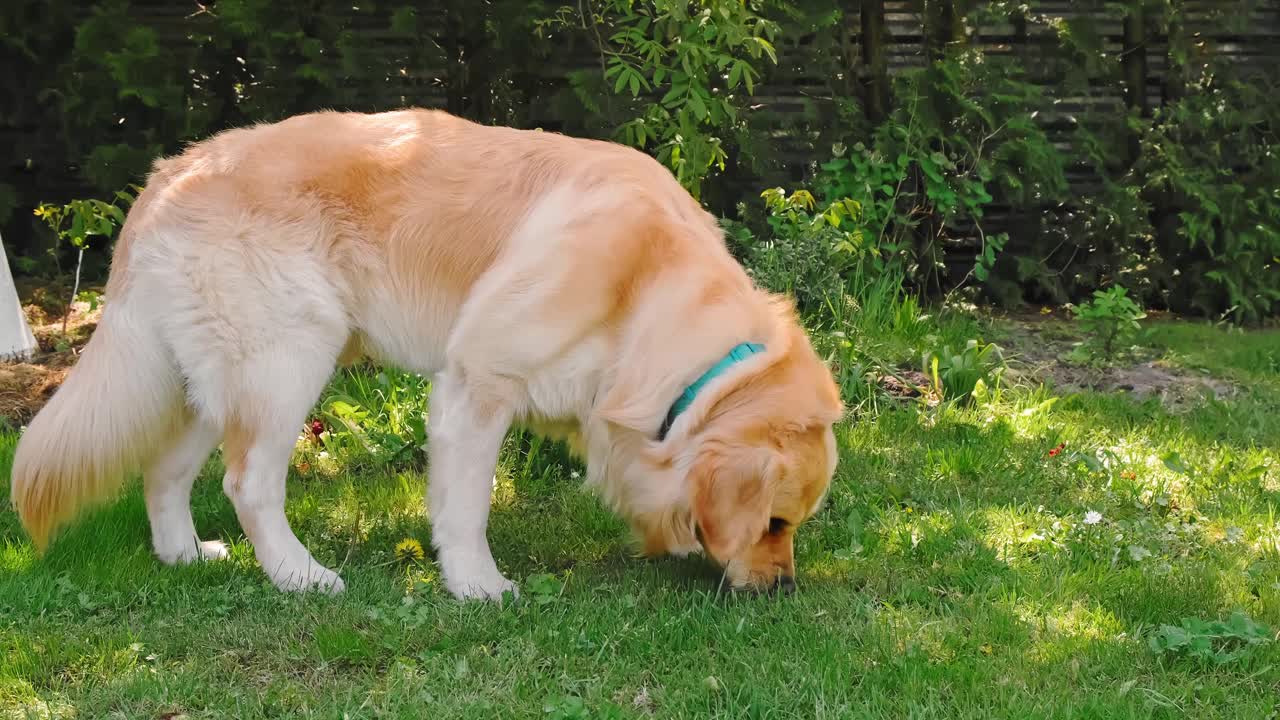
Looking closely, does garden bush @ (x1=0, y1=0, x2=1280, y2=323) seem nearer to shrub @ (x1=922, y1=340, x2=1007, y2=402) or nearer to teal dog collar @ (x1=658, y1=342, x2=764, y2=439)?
shrub @ (x1=922, y1=340, x2=1007, y2=402)

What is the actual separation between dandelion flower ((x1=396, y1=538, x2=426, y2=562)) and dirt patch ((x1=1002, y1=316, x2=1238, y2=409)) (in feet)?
10.6

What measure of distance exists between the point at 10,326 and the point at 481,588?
10.9 feet

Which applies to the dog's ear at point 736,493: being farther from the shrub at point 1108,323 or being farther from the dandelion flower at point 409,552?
the shrub at point 1108,323

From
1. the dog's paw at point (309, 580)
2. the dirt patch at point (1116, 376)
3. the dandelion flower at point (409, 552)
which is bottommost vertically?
the dirt patch at point (1116, 376)

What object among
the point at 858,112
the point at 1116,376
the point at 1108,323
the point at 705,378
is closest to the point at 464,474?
the point at 705,378

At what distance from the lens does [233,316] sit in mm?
3602

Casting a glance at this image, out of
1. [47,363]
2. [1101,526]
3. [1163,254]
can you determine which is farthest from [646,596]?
[1163,254]

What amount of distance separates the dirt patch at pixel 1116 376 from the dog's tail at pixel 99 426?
3.94 m

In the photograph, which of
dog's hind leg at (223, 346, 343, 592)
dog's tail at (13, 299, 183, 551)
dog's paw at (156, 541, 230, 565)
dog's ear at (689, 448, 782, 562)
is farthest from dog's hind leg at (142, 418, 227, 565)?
dog's ear at (689, 448, 782, 562)

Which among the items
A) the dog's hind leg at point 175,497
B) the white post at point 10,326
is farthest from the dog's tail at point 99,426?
the white post at point 10,326

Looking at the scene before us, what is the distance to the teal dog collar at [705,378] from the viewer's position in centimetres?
348

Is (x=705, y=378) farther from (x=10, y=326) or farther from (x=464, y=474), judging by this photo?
(x=10, y=326)

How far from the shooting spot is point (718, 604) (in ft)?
11.5

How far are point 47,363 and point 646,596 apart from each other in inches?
142
